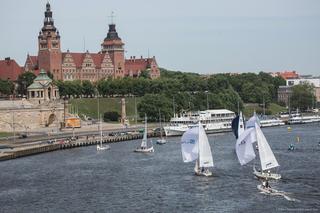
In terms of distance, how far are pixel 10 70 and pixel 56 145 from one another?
248 ft

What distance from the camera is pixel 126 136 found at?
452 ft

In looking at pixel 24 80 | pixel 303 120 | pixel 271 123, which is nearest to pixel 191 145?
pixel 271 123

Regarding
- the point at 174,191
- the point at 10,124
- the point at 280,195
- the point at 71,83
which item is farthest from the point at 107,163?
the point at 71,83

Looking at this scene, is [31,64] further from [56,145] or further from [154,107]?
[56,145]

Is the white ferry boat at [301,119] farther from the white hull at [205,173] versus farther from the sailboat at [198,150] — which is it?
the white hull at [205,173]

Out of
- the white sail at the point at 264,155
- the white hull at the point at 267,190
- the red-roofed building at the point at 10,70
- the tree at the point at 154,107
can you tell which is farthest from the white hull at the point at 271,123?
the white hull at the point at 267,190

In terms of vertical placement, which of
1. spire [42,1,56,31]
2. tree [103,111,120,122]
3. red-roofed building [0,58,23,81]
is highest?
spire [42,1,56,31]

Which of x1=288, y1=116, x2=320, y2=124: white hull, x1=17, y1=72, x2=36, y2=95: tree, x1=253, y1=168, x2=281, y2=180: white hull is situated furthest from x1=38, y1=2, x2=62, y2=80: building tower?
x1=253, y1=168, x2=281, y2=180: white hull

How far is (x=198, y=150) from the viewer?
268ft

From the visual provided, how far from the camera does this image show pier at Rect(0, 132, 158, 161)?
106062 mm

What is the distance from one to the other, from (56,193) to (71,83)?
4376 inches

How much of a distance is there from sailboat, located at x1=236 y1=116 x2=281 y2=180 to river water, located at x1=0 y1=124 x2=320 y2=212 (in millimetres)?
1403

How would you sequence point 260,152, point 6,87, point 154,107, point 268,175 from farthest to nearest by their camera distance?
point 6,87 → point 154,107 → point 268,175 → point 260,152

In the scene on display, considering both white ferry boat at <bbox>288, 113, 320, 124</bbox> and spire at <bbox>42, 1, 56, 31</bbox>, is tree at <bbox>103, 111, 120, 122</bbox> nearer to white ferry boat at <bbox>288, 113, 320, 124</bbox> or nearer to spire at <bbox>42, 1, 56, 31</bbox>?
spire at <bbox>42, 1, 56, 31</bbox>
